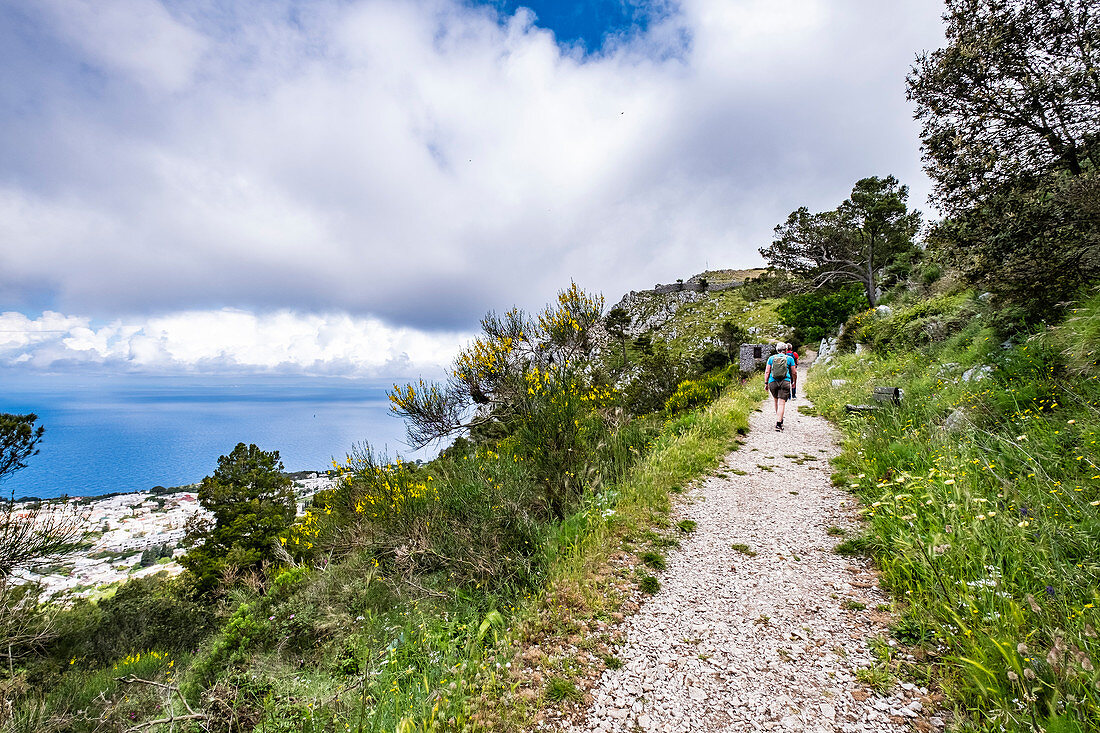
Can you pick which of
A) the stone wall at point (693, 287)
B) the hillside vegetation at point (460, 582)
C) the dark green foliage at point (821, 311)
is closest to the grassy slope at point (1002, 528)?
the hillside vegetation at point (460, 582)

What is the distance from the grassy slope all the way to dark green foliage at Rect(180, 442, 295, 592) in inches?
842

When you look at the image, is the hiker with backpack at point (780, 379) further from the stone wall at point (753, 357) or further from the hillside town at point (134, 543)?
the hillside town at point (134, 543)

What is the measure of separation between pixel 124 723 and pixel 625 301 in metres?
56.9

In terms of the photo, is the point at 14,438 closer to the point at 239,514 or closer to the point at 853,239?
the point at 239,514

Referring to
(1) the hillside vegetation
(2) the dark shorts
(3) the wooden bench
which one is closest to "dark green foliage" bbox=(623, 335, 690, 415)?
(1) the hillside vegetation

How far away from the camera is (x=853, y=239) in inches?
973

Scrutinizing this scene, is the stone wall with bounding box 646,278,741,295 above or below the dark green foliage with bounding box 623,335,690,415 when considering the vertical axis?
above

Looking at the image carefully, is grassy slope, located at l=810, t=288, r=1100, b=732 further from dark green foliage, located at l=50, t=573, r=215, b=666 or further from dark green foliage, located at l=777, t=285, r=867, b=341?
dark green foliage, located at l=777, t=285, r=867, b=341

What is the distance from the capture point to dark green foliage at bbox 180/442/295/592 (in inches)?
669

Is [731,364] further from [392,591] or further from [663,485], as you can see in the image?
[392,591]

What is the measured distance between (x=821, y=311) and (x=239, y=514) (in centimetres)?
3658

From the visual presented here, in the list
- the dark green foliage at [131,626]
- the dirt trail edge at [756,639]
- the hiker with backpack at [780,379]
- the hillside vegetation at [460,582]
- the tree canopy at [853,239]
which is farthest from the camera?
the tree canopy at [853,239]

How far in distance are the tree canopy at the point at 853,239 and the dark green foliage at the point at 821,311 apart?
Answer: 766 mm

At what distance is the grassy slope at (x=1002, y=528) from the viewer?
1.89 m
